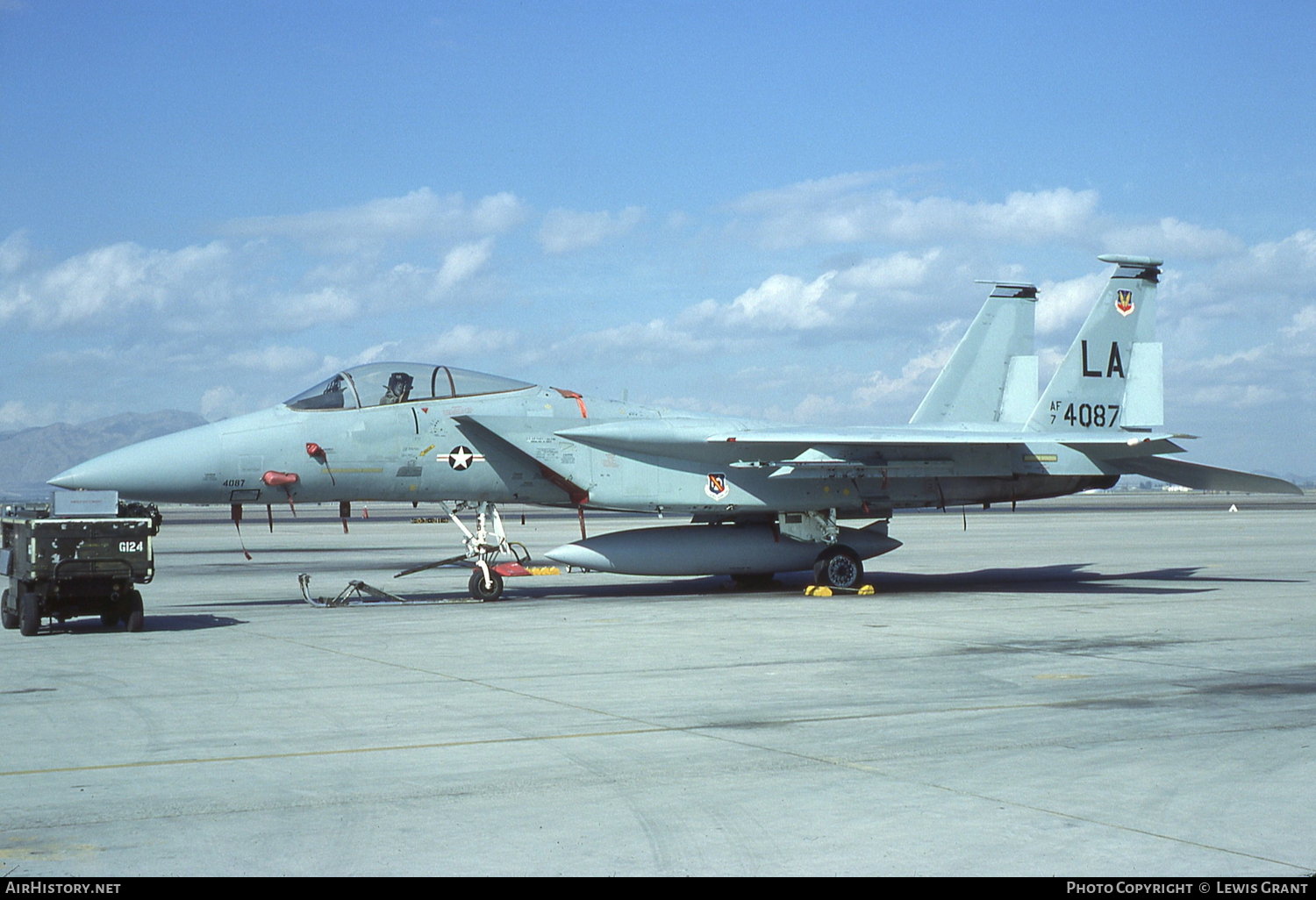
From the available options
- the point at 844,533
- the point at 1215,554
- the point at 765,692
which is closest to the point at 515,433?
the point at 844,533

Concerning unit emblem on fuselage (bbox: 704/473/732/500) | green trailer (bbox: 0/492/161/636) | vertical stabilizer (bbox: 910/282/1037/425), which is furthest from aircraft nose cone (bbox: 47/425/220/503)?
vertical stabilizer (bbox: 910/282/1037/425)

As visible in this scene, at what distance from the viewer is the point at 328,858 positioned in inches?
192

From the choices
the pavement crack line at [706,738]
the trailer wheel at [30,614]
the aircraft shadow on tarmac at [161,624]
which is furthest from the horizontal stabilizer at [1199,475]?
the trailer wheel at [30,614]

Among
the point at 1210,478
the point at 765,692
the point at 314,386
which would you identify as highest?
the point at 314,386

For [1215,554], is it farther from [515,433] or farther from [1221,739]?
[1221,739]

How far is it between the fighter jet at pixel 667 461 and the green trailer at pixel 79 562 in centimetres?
93

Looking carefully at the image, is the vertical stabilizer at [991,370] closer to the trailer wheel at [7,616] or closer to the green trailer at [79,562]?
the green trailer at [79,562]

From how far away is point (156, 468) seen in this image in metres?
14.3

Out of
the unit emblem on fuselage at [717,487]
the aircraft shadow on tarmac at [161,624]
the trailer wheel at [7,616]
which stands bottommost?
the aircraft shadow on tarmac at [161,624]

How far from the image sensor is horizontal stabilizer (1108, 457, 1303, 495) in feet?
62.6

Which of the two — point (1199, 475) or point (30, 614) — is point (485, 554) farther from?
point (1199, 475)

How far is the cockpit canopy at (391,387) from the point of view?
15656 millimetres

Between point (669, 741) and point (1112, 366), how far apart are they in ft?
48.6
